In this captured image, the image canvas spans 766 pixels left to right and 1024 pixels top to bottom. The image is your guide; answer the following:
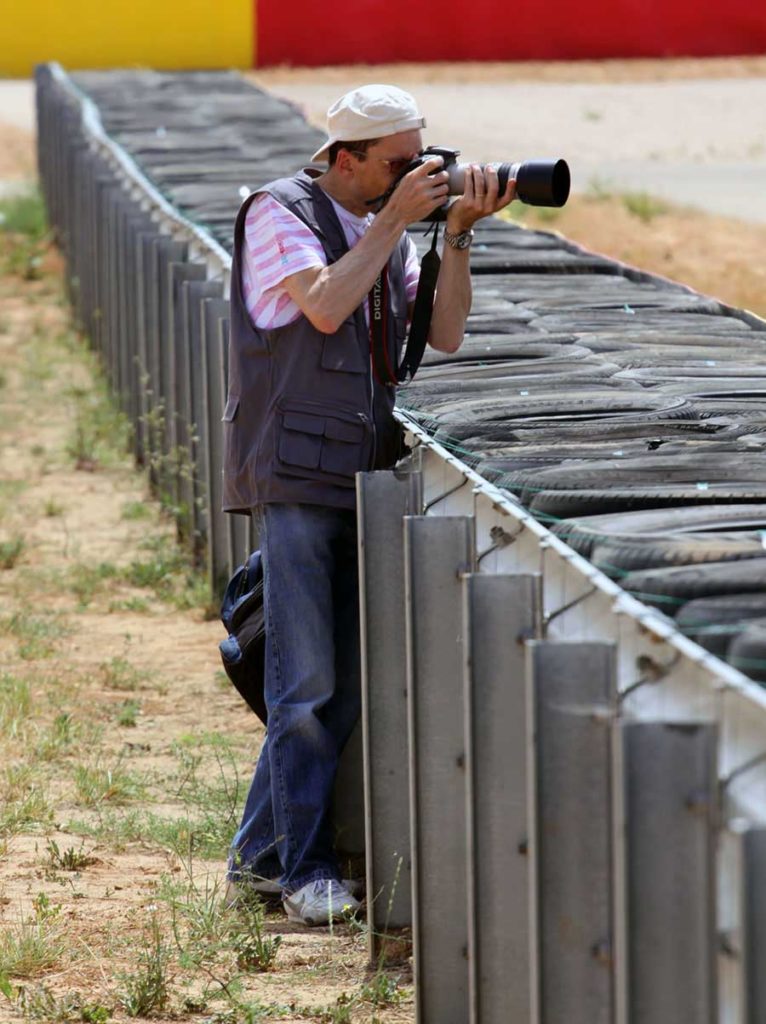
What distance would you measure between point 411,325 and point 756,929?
2183mm

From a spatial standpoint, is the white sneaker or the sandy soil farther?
the white sneaker

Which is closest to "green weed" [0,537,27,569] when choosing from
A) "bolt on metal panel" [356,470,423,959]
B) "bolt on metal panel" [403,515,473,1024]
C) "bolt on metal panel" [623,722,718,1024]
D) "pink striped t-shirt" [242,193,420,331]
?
"pink striped t-shirt" [242,193,420,331]

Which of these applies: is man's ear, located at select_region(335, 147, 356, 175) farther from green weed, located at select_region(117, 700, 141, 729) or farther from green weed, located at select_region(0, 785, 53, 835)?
green weed, located at select_region(117, 700, 141, 729)

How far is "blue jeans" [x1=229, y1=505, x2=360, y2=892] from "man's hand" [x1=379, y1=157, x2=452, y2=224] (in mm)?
662

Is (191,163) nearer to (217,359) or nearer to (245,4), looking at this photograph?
(217,359)

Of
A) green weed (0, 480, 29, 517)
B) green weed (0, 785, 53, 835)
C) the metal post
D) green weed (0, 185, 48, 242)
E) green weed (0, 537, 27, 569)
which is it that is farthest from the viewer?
green weed (0, 185, 48, 242)

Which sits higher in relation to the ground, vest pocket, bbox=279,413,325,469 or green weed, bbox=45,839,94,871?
vest pocket, bbox=279,413,325,469

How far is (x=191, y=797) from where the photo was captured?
5.33 m

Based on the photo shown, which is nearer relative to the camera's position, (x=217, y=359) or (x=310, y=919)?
(x=310, y=919)

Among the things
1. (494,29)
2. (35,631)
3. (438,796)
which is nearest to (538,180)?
(438,796)

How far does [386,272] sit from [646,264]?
32.5 ft

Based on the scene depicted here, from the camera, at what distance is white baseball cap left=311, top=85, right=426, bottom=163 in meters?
4.03

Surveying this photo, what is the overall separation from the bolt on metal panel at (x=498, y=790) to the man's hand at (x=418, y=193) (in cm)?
103

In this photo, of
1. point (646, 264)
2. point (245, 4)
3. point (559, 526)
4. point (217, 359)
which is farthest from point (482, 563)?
point (245, 4)
